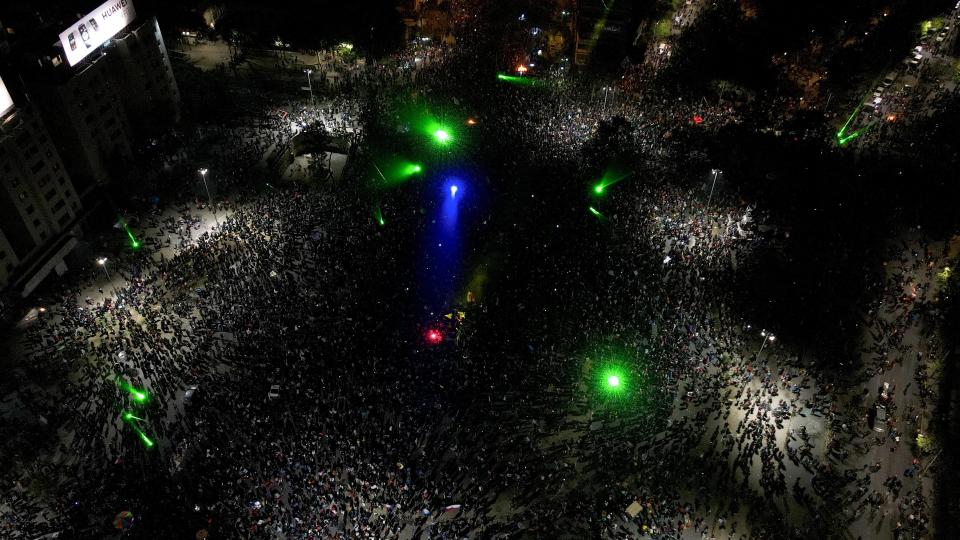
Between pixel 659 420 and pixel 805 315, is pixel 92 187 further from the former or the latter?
pixel 805 315

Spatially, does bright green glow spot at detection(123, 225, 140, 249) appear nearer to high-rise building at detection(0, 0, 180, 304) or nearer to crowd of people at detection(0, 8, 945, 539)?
crowd of people at detection(0, 8, 945, 539)

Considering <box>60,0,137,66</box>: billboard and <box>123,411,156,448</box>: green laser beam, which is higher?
<box>60,0,137,66</box>: billboard

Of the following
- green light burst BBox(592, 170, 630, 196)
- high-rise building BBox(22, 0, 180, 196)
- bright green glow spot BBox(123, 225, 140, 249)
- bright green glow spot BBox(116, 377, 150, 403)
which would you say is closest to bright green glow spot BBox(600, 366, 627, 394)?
green light burst BBox(592, 170, 630, 196)

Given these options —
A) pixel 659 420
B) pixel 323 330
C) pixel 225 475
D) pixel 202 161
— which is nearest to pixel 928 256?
pixel 659 420

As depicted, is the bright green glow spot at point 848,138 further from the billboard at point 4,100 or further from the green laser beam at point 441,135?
the billboard at point 4,100

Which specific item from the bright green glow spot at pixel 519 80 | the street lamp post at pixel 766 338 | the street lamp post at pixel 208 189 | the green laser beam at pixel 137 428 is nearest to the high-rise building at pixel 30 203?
the street lamp post at pixel 208 189
